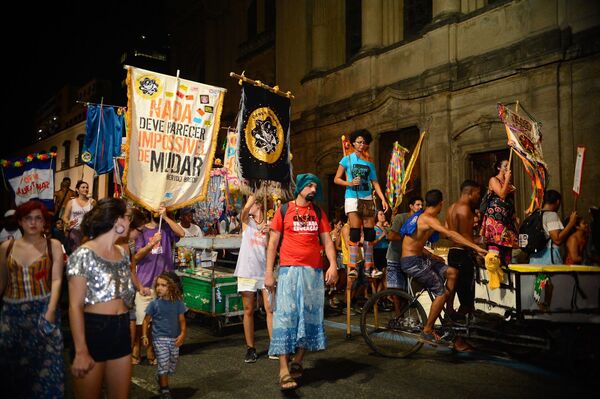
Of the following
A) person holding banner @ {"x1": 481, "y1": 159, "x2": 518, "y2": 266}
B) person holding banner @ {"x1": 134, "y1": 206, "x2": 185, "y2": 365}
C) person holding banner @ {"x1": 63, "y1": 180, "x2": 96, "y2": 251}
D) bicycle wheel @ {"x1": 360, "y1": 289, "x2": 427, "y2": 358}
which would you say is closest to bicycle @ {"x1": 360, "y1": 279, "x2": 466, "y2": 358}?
bicycle wheel @ {"x1": 360, "y1": 289, "x2": 427, "y2": 358}

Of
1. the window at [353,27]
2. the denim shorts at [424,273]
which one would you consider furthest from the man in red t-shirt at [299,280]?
the window at [353,27]

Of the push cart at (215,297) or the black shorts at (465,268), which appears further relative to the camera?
the push cart at (215,297)

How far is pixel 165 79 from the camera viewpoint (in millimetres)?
7328

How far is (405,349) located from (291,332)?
2.31 m

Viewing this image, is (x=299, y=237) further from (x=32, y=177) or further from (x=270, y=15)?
(x=270, y=15)

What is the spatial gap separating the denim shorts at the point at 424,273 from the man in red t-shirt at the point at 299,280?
5.03ft

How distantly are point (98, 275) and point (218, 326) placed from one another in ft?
16.3

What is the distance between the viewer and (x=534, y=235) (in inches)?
305

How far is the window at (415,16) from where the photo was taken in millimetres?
15211

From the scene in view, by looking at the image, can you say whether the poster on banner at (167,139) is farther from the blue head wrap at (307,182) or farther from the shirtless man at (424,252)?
the shirtless man at (424,252)

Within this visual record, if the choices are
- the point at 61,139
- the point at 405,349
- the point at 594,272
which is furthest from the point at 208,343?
the point at 61,139

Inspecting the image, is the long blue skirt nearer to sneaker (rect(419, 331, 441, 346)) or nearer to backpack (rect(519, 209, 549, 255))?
sneaker (rect(419, 331, 441, 346))

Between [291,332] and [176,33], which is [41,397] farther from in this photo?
[176,33]

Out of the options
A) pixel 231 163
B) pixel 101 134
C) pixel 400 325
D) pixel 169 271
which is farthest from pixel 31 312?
pixel 101 134
